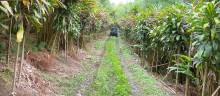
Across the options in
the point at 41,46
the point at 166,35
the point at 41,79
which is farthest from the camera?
the point at 41,46

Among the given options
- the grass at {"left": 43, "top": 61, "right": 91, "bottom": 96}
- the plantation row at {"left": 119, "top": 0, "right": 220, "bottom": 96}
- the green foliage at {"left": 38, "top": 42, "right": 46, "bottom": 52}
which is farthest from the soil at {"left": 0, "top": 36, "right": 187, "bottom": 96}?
the plantation row at {"left": 119, "top": 0, "right": 220, "bottom": 96}

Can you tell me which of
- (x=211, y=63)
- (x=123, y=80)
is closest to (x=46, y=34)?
(x=123, y=80)

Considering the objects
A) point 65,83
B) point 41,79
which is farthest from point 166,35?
point 41,79

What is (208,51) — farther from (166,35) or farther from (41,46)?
(41,46)

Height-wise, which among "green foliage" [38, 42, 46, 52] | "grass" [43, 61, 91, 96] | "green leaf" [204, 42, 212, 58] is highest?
"green leaf" [204, 42, 212, 58]

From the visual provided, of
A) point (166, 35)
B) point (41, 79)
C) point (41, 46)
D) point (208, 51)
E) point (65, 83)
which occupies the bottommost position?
point (65, 83)

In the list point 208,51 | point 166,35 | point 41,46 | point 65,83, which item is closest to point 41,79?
point 65,83

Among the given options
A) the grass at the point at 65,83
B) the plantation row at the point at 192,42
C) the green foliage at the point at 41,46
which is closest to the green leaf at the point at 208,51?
the plantation row at the point at 192,42

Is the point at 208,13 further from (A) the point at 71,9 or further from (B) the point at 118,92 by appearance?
(A) the point at 71,9

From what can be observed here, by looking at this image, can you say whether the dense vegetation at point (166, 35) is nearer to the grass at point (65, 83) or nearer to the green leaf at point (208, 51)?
the green leaf at point (208, 51)

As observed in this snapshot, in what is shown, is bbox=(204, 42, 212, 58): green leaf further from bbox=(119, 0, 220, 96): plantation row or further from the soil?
the soil

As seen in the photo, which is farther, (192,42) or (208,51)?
(192,42)

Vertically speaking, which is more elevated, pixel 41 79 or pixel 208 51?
pixel 208 51

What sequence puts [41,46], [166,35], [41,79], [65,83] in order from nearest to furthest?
[41,79]
[65,83]
[166,35]
[41,46]
